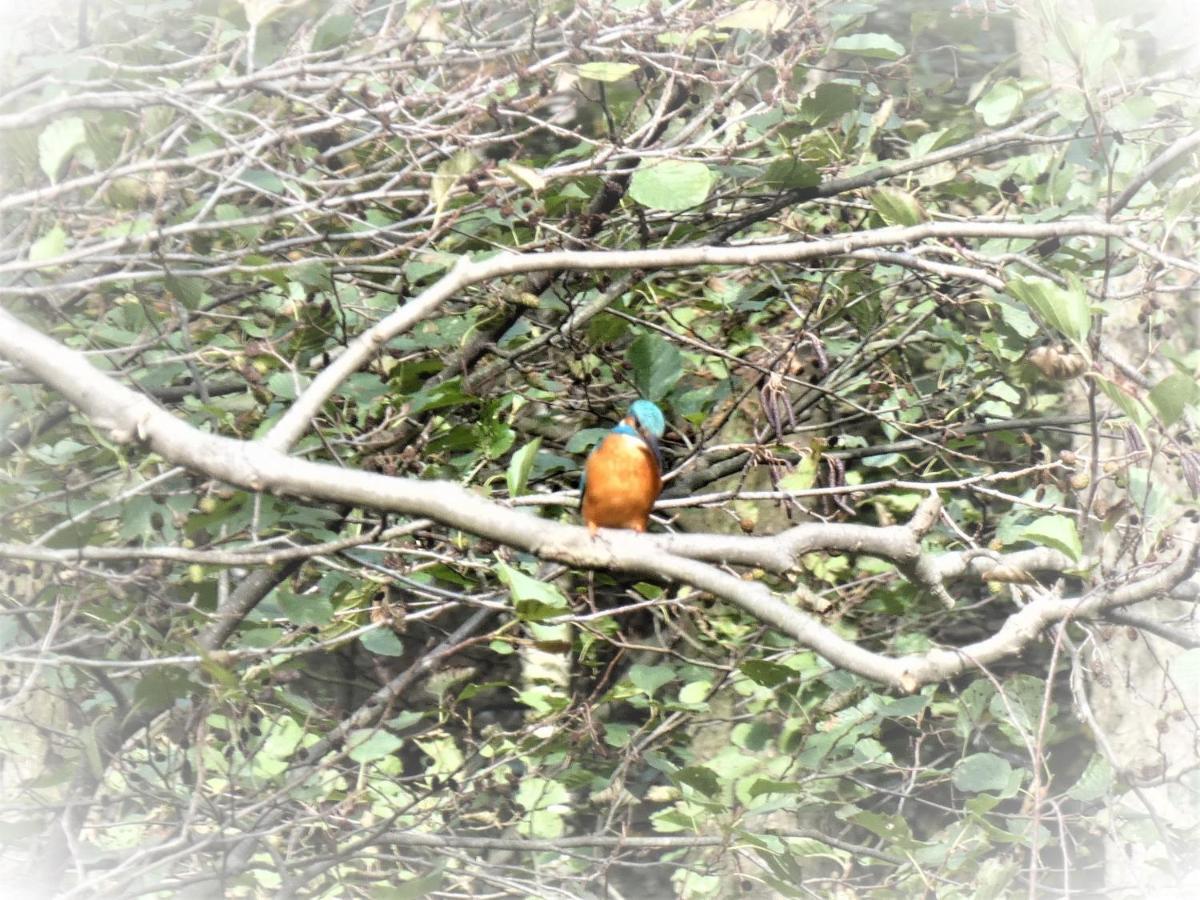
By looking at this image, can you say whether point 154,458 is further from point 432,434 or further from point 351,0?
point 351,0

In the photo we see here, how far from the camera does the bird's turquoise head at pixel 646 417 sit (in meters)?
2.76

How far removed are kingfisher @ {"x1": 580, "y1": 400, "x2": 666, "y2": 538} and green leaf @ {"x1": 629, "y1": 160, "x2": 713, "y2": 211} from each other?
67 cm

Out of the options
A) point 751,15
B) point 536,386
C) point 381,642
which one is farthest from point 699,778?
point 751,15

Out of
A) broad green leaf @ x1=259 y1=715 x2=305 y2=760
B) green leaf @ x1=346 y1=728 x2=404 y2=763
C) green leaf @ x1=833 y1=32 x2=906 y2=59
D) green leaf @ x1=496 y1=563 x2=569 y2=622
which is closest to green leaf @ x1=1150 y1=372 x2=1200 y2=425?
green leaf @ x1=496 y1=563 x2=569 y2=622

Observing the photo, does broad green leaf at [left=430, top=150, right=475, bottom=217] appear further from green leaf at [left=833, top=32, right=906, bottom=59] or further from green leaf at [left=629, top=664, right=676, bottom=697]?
green leaf at [left=629, top=664, right=676, bottom=697]

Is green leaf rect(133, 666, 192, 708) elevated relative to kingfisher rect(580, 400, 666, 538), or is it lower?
lower

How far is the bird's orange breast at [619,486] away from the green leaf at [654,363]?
17 centimetres

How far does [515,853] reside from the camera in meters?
3.89

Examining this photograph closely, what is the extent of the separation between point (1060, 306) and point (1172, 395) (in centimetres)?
18

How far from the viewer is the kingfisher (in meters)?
2.51

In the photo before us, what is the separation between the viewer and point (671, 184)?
212 centimetres

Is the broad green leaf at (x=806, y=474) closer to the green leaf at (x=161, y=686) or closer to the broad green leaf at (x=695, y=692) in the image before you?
the broad green leaf at (x=695, y=692)

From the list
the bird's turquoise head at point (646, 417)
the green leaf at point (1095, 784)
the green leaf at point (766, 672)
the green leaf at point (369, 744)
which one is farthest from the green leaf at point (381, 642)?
the green leaf at point (1095, 784)

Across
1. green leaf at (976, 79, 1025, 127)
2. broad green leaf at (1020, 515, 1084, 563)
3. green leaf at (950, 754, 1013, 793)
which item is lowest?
green leaf at (950, 754, 1013, 793)
